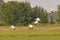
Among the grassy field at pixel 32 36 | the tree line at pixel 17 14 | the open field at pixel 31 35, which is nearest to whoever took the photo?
the grassy field at pixel 32 36

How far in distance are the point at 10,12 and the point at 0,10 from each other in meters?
4.53

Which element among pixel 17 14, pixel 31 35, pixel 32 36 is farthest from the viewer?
pixel 17 14

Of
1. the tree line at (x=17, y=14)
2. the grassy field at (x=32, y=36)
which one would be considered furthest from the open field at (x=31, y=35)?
the tree line at (x=17, y=14)

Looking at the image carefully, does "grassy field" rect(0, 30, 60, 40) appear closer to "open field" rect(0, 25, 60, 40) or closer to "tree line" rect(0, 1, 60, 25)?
"open field" rect(0, 25, 60, 40)

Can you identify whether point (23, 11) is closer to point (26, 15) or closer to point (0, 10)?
point (26, 15)

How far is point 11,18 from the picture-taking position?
2028 inches

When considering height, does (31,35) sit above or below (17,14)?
below

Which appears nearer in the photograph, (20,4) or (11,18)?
(11,18)

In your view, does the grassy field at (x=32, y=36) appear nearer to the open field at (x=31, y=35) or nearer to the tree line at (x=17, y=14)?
the open field at (x=31, y=35)

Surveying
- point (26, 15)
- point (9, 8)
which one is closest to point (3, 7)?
point (9, 8)

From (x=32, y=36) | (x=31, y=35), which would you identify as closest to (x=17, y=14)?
(x=31, y=35)

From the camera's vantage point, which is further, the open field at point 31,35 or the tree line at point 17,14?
the tree line at point 17,14

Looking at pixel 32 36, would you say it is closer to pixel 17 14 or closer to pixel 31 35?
pixel 31 35

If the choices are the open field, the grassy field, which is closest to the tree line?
the open field
